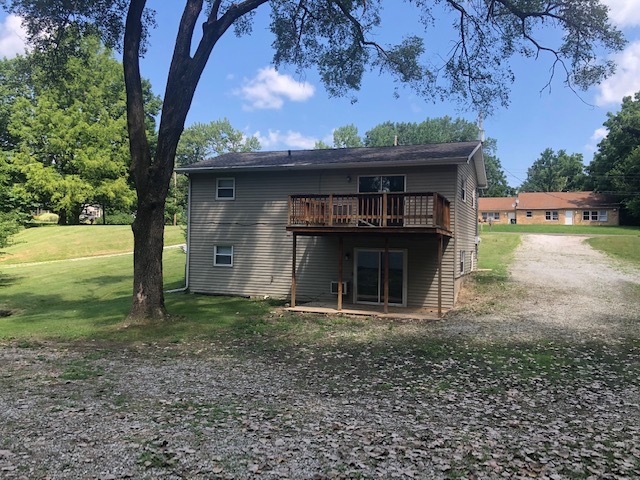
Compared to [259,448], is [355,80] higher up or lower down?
higher up

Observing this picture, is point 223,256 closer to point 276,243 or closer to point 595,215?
point 276,243

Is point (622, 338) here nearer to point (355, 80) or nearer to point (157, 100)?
point (355, 80)

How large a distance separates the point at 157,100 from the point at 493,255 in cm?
3926

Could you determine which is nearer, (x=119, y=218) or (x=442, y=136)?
(x=119, y=218)

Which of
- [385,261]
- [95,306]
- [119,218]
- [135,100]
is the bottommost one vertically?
[95,306]

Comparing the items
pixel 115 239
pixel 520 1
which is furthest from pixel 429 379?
pixel 115 239

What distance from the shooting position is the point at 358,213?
550 inches

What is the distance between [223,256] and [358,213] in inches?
263

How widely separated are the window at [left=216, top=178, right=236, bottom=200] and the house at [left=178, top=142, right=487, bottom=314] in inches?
1.6

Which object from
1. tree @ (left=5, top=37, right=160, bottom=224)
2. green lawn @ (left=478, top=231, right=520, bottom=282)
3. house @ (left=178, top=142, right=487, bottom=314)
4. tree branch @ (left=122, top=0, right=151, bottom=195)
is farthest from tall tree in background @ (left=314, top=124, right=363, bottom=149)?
tree branch @ (left=122, top=0, right=151, bottom=195)

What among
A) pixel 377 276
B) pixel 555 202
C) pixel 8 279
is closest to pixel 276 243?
pixel 377 276

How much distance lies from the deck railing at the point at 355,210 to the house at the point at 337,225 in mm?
38

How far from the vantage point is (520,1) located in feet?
41.8

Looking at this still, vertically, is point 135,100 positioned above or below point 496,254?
above
